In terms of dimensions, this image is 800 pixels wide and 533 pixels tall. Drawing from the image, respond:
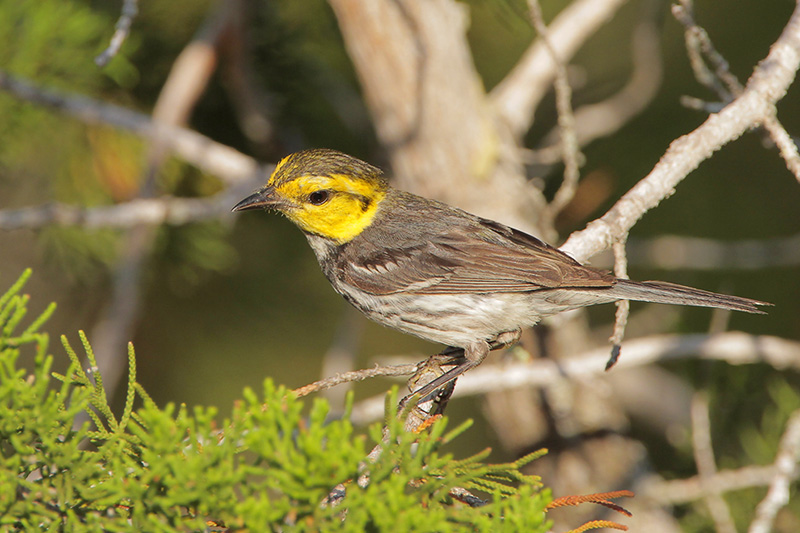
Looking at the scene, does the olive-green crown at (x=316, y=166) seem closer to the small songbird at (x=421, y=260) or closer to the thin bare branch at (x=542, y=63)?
the small songbird at (x=421, y=260)

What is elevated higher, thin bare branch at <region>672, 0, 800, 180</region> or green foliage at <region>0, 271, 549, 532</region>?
thin bare branch at <region>672, 0, 800, 180</region>

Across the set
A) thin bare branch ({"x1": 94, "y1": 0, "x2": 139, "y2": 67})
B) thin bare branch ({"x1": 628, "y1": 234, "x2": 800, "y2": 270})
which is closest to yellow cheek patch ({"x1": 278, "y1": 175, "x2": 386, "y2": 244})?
thin bare branch ({"x1": 94, "y1": 0, "x2": 139, "y2": 67})

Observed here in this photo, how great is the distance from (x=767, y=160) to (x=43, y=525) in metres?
5.23

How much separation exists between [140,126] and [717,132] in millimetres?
2890

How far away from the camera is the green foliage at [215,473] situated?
4.72 feet

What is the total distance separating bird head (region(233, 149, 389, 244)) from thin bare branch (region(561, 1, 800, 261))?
1194 millimetres

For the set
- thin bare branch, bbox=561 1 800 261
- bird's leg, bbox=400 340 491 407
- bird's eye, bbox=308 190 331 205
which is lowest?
bird's leg, bbox=400 340 491 407

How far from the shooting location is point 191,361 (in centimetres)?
572

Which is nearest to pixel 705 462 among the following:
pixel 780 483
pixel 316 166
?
pixel 780 483

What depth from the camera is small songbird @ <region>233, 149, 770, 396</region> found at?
126 inches

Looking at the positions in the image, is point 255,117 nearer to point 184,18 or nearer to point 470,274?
point 184,18

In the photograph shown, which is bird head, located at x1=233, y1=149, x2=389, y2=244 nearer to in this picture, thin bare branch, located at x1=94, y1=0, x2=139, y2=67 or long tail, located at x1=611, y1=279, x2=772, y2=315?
thin bare branch, located at x1=94, y1=0, x2=139, y2=67

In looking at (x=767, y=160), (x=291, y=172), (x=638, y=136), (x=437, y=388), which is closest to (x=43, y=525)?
(x=437, y=388)

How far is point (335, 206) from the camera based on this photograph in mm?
3471
